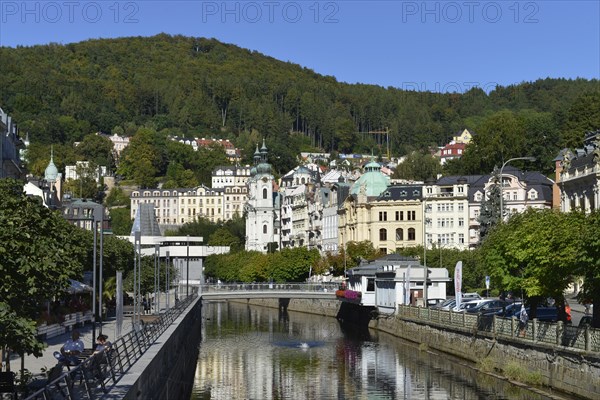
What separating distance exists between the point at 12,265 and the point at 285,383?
29322mm

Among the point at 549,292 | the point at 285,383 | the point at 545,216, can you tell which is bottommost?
the point at 285,383

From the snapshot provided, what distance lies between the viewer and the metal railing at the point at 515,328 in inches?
1443

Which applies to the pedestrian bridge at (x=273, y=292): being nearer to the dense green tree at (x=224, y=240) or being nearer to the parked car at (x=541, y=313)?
the parked car at (x=541, y=313)

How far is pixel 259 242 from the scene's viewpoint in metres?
190

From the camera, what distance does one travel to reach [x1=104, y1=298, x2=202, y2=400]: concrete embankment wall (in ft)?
79.9

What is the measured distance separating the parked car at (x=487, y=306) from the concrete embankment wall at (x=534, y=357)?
251cm

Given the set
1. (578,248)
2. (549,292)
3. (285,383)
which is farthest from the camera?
(285,383)

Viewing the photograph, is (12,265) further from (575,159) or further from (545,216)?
(575,159)

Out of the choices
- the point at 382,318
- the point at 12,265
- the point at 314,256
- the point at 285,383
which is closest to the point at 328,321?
the point at 382,318

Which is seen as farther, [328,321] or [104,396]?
[328,321]

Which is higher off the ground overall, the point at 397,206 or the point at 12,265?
the point at 397,206

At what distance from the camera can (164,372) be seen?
35438mm

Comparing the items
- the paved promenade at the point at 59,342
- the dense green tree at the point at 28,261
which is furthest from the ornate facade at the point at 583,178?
the dense green tree at the point at 28,261

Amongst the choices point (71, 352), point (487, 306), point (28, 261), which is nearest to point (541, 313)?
point (487, 306)
